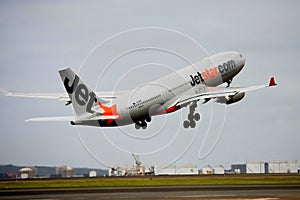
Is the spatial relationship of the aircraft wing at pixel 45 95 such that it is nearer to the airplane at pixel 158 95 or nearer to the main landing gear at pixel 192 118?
the airplane at pixel 158 95

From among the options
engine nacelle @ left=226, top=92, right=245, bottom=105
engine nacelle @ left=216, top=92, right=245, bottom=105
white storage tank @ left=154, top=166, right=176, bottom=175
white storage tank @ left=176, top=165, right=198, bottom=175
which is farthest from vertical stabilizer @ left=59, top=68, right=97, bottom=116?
white storage tank @ left=176, top=165, right=198, bottom=175

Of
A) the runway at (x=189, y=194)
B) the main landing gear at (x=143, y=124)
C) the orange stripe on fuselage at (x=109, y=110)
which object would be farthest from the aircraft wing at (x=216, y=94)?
the runway at (x=189, y=194)

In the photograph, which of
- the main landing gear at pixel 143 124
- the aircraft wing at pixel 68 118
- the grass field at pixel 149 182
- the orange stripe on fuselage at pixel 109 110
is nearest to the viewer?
the aircraft wing at pixel 68 118

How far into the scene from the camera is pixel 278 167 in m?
184

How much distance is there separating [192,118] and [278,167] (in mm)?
78314

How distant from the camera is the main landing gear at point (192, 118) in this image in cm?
11288

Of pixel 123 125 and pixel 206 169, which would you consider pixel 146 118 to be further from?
pixel 206 169

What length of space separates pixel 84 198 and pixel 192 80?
136ft

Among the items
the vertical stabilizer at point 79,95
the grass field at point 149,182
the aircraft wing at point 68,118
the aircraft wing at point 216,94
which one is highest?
the aircraft wing at point 216,94

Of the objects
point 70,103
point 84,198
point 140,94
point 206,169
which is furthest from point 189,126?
point 206,169

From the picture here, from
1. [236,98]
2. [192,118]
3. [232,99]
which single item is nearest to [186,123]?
[192,118]

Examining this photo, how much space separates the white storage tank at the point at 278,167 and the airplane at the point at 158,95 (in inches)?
2536

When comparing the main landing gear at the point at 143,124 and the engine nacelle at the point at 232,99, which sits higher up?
the engine nacelle at the point at 232,99

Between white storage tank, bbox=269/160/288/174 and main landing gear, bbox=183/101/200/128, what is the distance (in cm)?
7496
